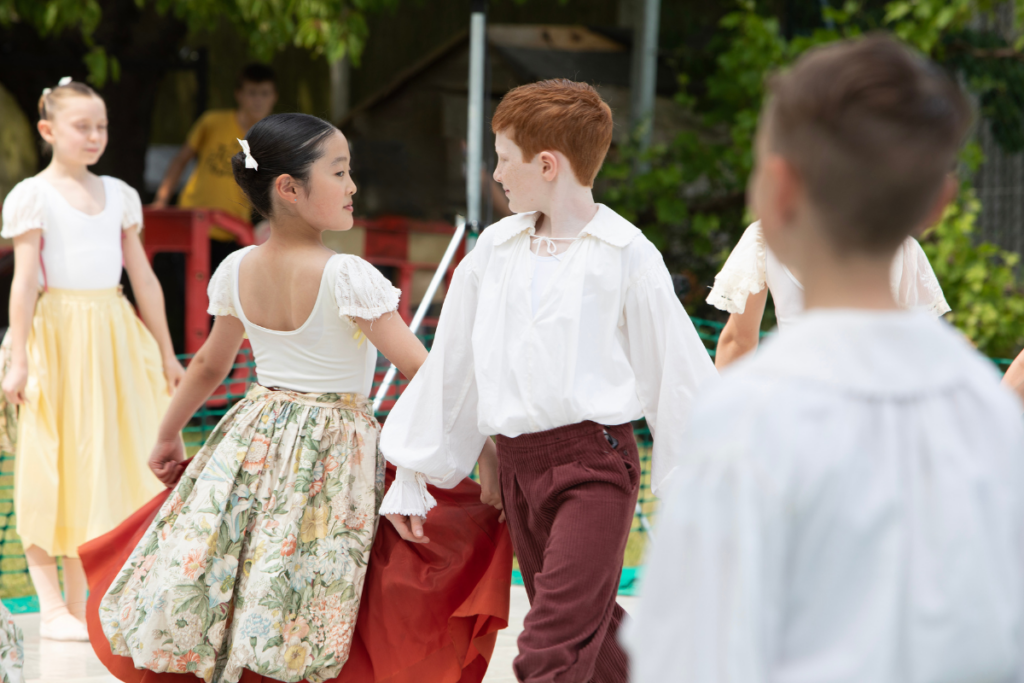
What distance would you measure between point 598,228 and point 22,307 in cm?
208

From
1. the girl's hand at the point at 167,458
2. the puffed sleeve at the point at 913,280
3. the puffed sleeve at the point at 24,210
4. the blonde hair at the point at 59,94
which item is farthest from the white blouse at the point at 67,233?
the puffed sleeve at the point at 913,280

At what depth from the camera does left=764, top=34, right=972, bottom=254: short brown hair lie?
976 millimetres

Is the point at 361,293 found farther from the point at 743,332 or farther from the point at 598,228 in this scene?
the point at 743,332

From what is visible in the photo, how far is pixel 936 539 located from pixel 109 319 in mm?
3178

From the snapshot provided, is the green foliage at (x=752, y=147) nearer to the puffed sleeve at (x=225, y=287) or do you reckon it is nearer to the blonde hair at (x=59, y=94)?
the blonde hair at (x=59, y=94)

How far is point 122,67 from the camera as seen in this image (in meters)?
7.55

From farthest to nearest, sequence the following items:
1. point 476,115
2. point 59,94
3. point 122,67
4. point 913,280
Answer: point 122,67, point 476,115, point 59,94, point 913,280

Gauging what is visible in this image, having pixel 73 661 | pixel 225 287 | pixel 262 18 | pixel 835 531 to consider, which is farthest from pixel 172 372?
pixel 262 18

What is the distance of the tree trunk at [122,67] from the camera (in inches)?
295

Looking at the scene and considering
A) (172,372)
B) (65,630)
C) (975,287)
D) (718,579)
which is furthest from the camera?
(975,287)

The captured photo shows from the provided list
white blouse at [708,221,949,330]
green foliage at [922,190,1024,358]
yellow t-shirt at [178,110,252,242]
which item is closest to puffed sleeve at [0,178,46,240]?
white blouse at [708,221,949,330]

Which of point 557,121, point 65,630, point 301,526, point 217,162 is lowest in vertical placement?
point 65,630

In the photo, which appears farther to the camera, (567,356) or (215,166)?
(215,166)

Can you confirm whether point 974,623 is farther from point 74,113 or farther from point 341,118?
point 341,118
